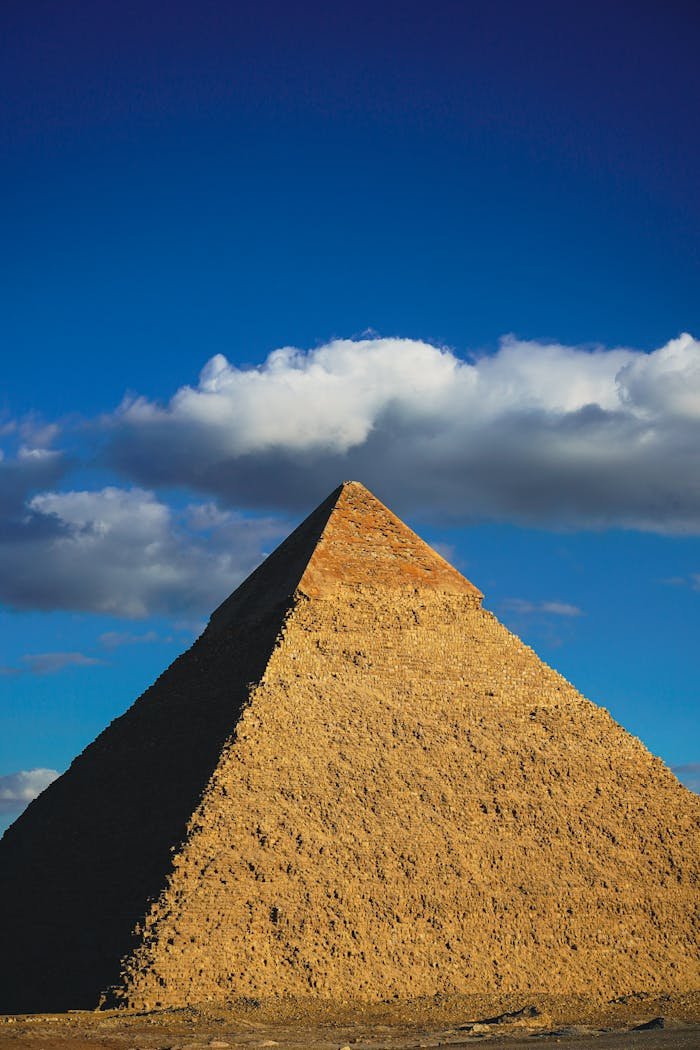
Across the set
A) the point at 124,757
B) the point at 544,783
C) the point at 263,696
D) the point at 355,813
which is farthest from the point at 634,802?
the point at 124,757

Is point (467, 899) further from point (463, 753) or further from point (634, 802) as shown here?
point (634, 802)

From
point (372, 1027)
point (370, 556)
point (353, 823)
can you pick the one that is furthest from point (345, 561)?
point (372, 1027)

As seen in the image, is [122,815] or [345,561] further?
[345,561]

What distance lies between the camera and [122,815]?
1405 inches

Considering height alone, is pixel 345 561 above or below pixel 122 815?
above

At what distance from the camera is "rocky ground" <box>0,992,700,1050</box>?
27.2 m

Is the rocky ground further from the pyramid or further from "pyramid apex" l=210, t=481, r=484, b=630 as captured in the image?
"pyramid apex" l=210, t=481, r=484, b=630

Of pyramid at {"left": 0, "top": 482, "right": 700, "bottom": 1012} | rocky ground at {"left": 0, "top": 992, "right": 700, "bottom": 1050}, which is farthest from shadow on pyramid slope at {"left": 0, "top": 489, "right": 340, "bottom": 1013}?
rocky ground at {"left": 0, "top": 992, "right": 700, "bottom": 1050}

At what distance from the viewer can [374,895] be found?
105 feet

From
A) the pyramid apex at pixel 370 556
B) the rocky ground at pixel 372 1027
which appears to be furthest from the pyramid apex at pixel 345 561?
the rocky ground at pixel 372 1027

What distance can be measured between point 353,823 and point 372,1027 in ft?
18.1

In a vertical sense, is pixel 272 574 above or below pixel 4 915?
above

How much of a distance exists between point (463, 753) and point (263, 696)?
6.25m

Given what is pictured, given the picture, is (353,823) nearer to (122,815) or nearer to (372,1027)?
(372,1027)
